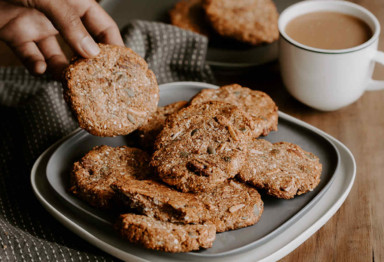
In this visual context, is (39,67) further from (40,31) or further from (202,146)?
(202,146)

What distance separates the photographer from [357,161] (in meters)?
1.44

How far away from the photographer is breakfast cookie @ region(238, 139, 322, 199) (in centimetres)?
113

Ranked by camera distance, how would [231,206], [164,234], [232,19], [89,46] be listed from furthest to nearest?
[232,19] → [89,46] → [231,206] → [164,234]

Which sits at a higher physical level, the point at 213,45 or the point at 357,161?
the point at 213,45

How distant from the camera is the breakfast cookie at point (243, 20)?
5.75ft

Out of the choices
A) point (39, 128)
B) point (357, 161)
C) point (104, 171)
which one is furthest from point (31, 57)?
point (357, 161)

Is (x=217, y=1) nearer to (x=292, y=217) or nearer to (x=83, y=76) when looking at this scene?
(x=83, y=76)

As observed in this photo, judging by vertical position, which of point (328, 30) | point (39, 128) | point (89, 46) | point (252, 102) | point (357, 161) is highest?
point (89, 46)

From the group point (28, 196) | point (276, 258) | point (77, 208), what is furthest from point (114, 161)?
point (276, 258)

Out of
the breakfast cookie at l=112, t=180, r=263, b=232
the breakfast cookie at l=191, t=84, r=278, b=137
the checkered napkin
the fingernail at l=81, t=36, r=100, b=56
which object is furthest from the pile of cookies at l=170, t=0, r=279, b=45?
the breakfast cookie at l=112, t=180, r=263, b=232

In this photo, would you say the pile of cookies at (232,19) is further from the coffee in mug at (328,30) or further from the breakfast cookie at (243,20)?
the coffee in mug at (328,30)

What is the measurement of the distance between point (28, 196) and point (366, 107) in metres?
1.25

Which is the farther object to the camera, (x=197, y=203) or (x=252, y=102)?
(x=252, y=102)

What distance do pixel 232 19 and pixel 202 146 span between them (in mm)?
825
